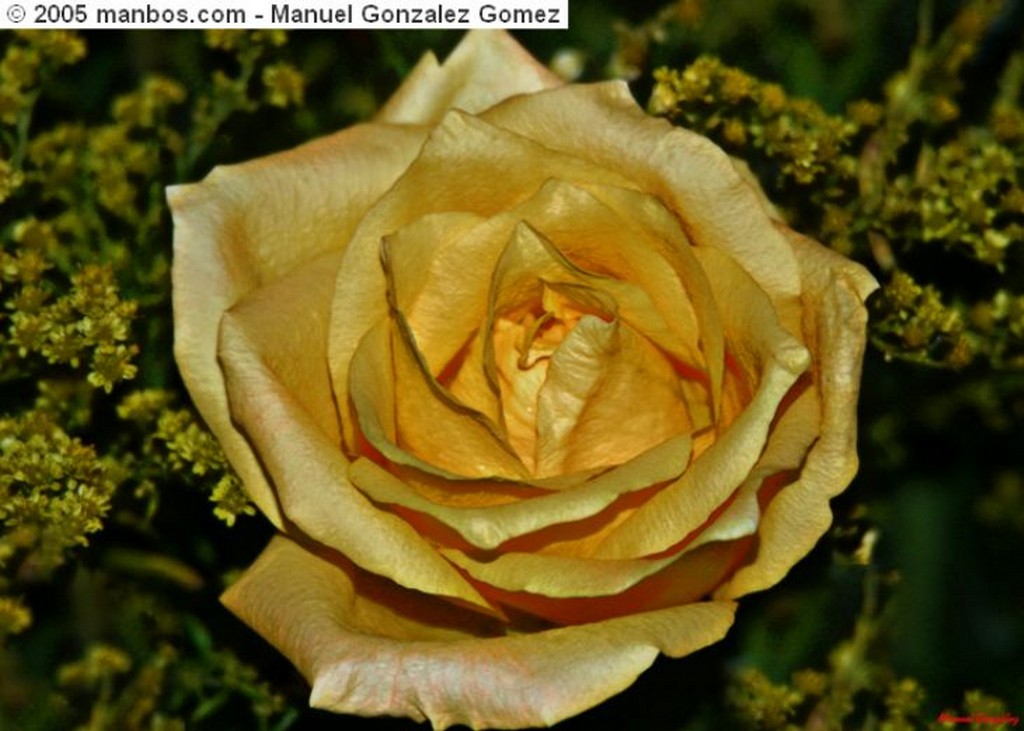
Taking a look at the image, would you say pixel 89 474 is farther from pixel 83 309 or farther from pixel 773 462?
pixel 773 462

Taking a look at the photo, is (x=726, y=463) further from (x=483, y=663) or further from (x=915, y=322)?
(x=915, y=322)

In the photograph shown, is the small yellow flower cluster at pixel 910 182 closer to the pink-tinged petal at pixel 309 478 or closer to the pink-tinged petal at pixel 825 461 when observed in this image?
the pink-tinged petal at pixel 825 461

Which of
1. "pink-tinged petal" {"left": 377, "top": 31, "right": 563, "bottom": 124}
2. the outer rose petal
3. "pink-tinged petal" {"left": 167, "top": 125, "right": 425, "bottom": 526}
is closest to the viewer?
the outer rose petal

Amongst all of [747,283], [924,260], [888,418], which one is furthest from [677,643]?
[924,260]

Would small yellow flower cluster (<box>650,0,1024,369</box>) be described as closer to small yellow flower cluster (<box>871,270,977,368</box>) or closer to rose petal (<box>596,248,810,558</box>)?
small yellow flower cluster (<box>871,270,977,368</box>)

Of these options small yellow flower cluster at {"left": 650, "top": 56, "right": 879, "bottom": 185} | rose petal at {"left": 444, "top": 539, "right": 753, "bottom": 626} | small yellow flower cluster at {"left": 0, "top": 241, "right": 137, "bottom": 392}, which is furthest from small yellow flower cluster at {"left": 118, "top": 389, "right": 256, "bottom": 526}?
small yellow flower cluster at {"left": 650, "top": 56, "right": 879, "bottom": 185}

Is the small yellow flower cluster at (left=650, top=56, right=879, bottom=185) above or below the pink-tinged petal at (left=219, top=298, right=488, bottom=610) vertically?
above
